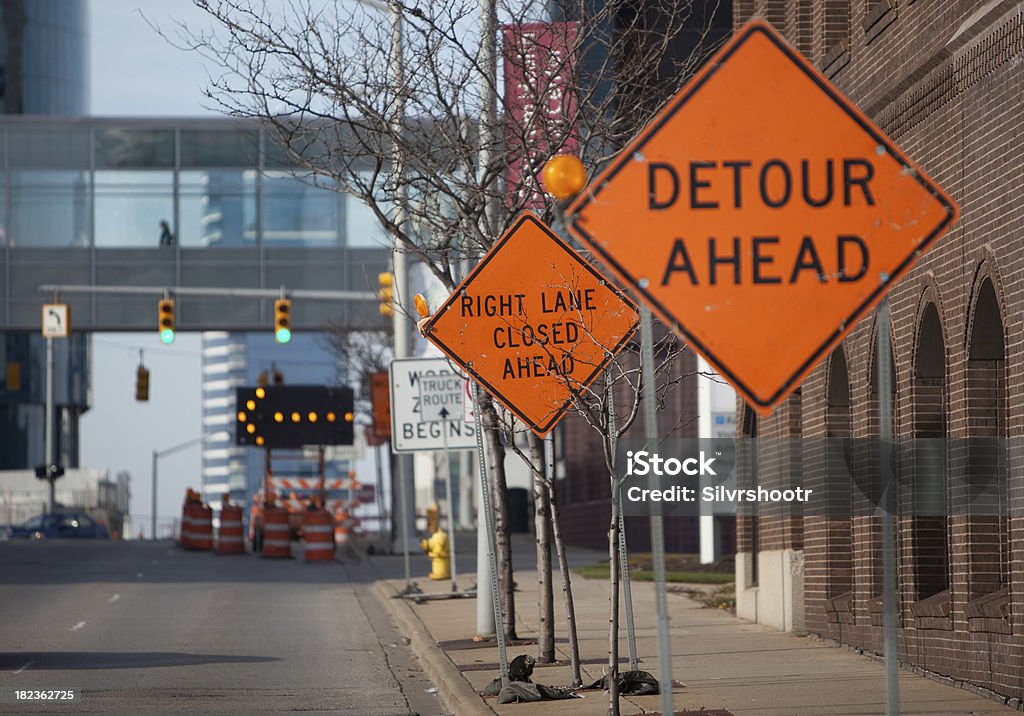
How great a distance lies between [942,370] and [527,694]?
429 centimetres

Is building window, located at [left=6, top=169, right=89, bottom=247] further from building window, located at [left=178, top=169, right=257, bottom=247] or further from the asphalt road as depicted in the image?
the asphalt road

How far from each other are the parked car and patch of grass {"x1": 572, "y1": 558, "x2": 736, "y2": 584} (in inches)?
1379

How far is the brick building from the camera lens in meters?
11.5

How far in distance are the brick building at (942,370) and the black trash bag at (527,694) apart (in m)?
2.89

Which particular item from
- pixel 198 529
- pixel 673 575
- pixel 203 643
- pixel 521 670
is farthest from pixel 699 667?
pixel 198 529

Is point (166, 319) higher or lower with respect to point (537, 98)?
lower

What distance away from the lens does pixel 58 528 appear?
61.7 m

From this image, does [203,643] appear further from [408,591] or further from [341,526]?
[341,526]

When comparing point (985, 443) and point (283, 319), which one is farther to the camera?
point (283, 319)

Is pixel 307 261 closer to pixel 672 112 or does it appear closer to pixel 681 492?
pixel 681 492

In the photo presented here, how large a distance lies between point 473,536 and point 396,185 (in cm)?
3306

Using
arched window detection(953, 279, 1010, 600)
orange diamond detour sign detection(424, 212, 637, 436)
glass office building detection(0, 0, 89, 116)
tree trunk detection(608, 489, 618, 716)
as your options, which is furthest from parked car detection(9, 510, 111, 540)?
tree trunk detection(608, 489, 618, 716)

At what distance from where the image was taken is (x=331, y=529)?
35344 millimetres

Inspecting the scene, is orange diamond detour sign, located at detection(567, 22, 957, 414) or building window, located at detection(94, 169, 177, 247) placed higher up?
building window, located at detection(94, 169, 177, 247)
